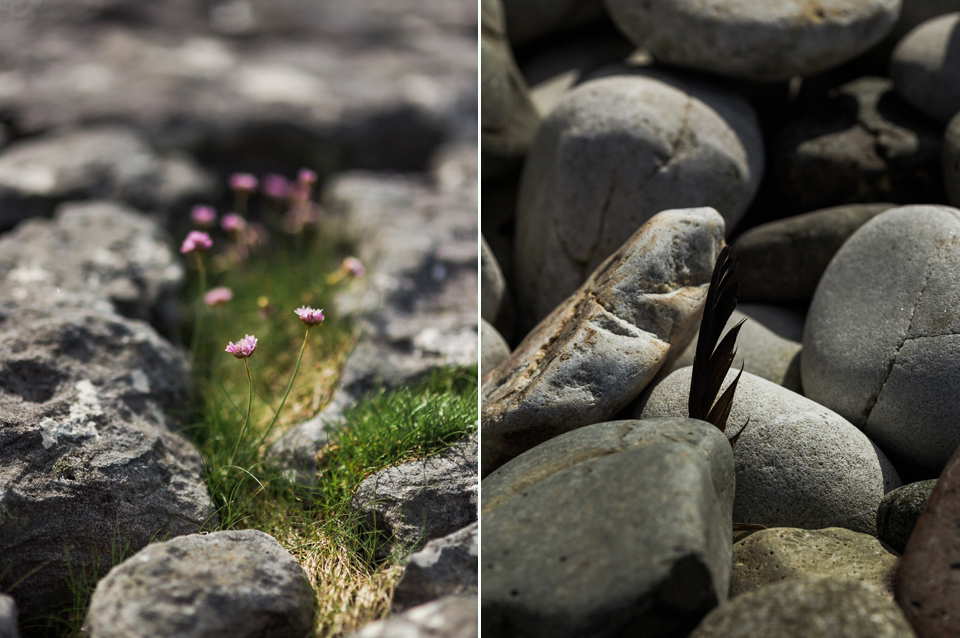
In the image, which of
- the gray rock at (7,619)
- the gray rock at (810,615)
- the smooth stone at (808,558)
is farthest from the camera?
the smooth stone at (808,558)

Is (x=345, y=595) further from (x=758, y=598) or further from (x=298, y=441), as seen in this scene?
Answer: (x=758, y=598)

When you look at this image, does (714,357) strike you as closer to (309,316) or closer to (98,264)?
(309,316)

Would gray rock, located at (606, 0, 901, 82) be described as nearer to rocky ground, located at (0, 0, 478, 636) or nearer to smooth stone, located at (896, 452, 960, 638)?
rocky ground, located at (0, 0, 478, 636)

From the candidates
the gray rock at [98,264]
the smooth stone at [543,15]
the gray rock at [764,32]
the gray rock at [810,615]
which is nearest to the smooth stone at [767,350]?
the gray rock at [764,32]

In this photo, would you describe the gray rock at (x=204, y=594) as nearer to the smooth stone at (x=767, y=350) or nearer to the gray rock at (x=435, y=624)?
the gray rock at (x=435, y=624)

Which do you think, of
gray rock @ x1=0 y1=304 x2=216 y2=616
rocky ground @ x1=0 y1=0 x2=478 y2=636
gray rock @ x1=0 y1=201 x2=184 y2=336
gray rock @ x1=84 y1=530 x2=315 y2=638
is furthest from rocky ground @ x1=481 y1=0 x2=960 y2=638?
gray rock @ x1=0 y1=201 x2=184 y2=336

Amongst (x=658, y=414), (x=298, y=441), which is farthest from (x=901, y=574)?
(x=298, y=441)
